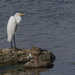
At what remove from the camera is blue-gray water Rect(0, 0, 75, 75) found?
14.1 metres

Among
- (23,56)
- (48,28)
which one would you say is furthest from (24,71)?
(48,28)

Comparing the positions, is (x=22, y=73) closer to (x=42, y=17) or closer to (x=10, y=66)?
(x=10, y=66)

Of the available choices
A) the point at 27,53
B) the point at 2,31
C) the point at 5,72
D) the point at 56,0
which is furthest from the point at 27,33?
the point at 56,0

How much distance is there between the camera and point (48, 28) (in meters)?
20.1

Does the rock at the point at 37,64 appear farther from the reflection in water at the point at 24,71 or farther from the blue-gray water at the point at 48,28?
the blue-gray water at the point at 48,28

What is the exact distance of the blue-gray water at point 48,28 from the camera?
1408cm

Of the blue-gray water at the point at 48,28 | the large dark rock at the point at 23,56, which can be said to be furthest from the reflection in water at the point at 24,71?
the large dark rock at the point at 23,56

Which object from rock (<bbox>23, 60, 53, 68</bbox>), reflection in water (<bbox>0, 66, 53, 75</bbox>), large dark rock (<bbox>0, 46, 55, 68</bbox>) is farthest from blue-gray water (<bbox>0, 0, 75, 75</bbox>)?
large dark rock (<bbox>0, 46, 55, 68</bbox>)

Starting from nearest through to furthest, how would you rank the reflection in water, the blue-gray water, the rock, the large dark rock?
the reflection in water, the rock, the large dark rock, the blue-gray water

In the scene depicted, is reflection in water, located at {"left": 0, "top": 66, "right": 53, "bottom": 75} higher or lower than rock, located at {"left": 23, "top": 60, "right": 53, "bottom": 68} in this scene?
lower

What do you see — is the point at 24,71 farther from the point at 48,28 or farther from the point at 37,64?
the point at 48,28

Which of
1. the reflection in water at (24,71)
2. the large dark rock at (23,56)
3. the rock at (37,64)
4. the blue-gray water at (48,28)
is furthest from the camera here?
the blue-gray water at (48,28)

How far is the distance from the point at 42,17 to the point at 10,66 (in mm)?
10653

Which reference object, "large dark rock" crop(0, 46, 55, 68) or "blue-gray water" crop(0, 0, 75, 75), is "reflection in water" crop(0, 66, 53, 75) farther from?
"large dark rock" crop(0, 46, 55, 68)
